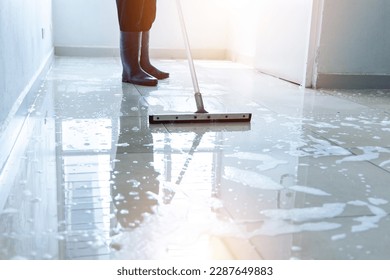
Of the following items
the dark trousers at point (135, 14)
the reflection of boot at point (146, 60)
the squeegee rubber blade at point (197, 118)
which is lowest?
the squeegee rubber blade at point (197, 118)

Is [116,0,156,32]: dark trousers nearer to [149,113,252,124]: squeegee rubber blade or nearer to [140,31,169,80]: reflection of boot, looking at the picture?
[140,31,169,80]: reflection of boot

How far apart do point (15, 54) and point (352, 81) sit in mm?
1879

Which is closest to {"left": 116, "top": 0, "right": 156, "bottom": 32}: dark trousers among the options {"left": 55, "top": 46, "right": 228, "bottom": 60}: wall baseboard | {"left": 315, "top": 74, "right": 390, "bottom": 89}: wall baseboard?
{"left": 315, "top": 74, "right": 390, "bottom": 89}: wall baseboard

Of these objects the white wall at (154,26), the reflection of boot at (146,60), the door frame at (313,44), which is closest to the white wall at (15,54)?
the reflection of boot at (146,60)

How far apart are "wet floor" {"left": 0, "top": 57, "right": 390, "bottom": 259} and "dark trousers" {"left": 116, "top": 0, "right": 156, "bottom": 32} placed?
59 centimetres

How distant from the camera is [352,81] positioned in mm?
2631

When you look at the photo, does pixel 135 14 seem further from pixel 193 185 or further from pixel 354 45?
pixel 193 185

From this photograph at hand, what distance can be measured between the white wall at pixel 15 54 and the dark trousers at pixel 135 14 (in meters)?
0.43

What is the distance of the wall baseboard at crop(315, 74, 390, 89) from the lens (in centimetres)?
260

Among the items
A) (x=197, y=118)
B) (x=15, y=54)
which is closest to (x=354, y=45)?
(x=197, y=118)

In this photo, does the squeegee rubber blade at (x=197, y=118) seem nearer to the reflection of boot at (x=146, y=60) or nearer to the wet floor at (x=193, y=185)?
the wet floor at (x=193, y=185)

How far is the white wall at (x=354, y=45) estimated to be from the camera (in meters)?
2.52

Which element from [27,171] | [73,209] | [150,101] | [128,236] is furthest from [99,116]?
[128,236]

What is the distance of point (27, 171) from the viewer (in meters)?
1.08
